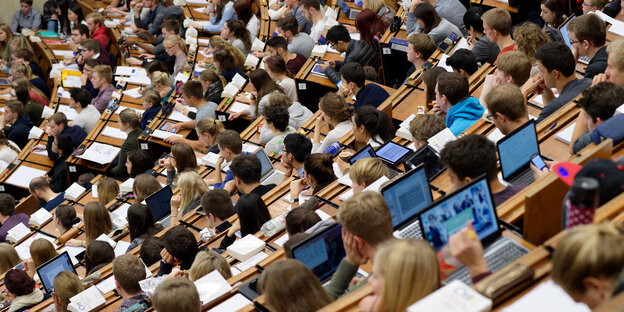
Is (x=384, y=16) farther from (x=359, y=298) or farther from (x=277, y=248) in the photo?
(x=359, y=298)

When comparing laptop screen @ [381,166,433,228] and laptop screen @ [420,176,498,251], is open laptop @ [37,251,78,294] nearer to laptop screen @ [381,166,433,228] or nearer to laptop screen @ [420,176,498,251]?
laptop screen @ [381,166,433,228]

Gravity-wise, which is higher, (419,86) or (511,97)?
(511,97)

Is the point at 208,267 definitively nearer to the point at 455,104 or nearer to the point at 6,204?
the point at 455,104

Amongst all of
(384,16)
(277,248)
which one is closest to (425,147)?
(277,248)

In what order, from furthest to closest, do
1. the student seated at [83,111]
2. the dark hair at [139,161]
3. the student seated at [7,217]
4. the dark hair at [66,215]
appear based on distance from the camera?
the student seated at [83,111] → the dark hair at [139,161] → the student seated at [7,217] → the dark hair at [66,215]

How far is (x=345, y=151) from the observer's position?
560cm

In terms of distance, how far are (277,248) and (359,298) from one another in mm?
1703

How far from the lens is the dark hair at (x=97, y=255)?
5586mm

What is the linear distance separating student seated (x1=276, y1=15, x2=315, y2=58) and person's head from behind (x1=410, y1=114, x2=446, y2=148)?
3.65m

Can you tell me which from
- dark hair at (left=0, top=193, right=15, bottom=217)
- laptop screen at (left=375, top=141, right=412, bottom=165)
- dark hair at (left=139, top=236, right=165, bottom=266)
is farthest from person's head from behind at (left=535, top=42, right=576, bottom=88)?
dark hair at (left=0, top=193, right=15, bottom=217)

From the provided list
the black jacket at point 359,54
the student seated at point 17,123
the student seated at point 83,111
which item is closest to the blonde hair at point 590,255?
the black jacket at point 359,54

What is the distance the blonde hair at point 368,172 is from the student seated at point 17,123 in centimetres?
651

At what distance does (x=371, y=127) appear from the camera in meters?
5.52

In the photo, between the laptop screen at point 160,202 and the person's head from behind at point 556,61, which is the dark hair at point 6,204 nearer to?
the laptop screen at point 160,202
